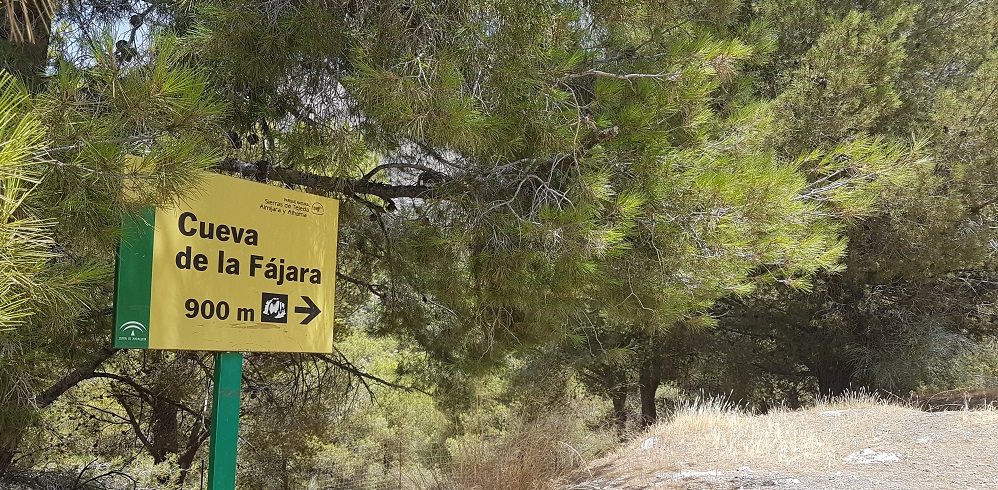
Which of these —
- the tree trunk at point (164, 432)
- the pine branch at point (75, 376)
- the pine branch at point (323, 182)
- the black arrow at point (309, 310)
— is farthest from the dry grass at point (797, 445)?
the tree trunk at point (164, 432)

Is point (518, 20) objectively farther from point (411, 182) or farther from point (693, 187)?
point (411, 182)

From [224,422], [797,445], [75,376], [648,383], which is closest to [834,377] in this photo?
[648,383]

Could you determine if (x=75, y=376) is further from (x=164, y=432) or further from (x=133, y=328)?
(x=164, y=432)

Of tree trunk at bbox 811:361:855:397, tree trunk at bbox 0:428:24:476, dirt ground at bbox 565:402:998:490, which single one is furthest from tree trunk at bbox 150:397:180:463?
tree trunk at bbox 811:361:855:397

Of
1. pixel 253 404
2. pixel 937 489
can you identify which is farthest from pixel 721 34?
pixel 253 404

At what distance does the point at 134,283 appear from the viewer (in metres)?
3.04

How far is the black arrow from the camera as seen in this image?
3711 mm

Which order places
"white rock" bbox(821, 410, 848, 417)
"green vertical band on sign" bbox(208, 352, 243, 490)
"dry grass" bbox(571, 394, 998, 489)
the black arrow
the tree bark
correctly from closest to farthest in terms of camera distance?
"green vertical band on sign" bbox(208, 352, 243, 490) < the black arrow < the tree bark < "dry grass" bbox(571, 394, 998, 489) < "white rock" bbox(821, 410, 848, 417)

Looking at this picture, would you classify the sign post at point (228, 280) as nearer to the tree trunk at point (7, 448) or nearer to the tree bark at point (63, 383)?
the tree trunk at point (7, 448)

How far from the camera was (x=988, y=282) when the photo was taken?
37.6 ft

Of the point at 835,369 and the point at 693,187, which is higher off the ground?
the point at 693,187

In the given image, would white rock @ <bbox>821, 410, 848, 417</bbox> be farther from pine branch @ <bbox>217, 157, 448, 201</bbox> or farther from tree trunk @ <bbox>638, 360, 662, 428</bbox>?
tree trunk @ <bbox>638, 360, 662, 428</bbox>

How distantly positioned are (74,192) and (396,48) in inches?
75.1

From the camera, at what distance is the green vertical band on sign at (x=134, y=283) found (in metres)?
2.96
